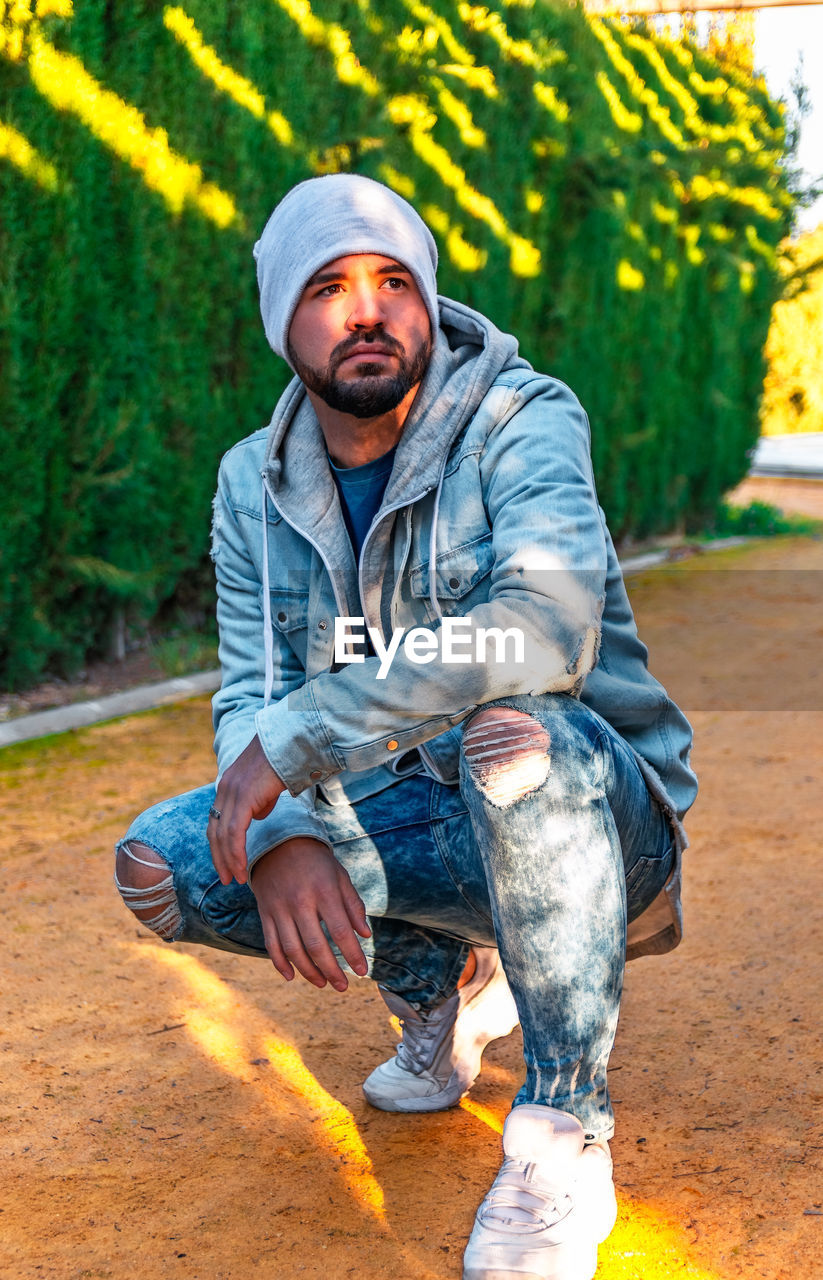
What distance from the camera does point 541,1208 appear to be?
2.01 m

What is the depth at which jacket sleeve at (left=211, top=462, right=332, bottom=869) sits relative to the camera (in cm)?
246

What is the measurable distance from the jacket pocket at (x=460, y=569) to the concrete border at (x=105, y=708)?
3.23 meters

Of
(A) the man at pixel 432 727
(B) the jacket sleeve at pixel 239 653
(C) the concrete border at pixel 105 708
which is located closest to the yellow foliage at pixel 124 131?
(C) the concrete border at pixel 105 708

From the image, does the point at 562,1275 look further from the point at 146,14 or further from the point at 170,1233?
the point at 146,14

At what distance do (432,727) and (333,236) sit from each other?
953mm

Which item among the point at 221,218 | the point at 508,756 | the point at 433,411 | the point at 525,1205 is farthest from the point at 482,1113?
the point at 221,218

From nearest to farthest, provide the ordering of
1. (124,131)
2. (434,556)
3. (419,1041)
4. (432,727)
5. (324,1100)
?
1. (432,727)
2. (434,556)
3. (419,1041)
4. (324,1100)
5. (124,131)

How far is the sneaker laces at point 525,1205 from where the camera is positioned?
78.8 inches

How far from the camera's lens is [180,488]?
6656 millimetres

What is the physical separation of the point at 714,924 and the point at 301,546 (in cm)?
164

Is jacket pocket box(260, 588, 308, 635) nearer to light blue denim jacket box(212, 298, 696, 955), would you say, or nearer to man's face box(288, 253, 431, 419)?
light blue denim jacket box(212, 298, 696, 955)

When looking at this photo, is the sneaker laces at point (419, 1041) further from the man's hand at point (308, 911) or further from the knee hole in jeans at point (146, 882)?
the knee hole in jeans at point (146, 882)

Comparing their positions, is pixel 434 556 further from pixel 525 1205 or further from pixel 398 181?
pixel 398 181

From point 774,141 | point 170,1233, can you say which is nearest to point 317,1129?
point 170,1233
